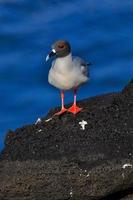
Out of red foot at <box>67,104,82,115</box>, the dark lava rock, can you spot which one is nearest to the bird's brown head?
red foot at <box>67,104,82,115</box>

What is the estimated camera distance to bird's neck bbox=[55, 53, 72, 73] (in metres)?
5.97

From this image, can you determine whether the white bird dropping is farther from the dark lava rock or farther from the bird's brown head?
the bird's brown head

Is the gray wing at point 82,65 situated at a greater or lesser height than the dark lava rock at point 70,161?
greater

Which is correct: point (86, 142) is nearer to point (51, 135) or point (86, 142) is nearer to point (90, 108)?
point (51, 135)

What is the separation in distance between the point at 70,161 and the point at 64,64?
1.24 meters

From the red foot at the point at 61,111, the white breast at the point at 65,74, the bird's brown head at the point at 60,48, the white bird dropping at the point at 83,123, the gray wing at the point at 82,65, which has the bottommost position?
the white bird dropping at the point at 83,123

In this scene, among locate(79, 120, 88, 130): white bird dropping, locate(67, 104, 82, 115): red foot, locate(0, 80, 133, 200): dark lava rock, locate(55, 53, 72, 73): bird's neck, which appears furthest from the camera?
locate(55, 53, 72, 73): bird's neck

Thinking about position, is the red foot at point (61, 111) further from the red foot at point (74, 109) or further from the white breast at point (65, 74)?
the white breast at point (65, 74)

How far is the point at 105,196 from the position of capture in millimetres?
5070

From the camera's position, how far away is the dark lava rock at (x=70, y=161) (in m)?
4.96

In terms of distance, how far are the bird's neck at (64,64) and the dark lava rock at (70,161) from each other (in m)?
0.62

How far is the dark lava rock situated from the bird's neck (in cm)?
62

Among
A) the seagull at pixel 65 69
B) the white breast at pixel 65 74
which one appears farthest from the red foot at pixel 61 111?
the white breast at pixel 65 74

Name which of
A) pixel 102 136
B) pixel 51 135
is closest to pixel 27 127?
pixel 51 135
